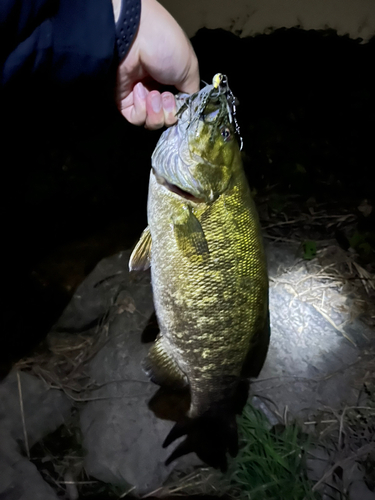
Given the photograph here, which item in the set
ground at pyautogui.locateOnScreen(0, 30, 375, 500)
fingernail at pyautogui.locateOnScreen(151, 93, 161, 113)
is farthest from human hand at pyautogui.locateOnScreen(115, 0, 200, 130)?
ground at pyautogui.locateOnScreen(0, 30, 375, 500)

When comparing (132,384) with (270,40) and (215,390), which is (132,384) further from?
(270,40)

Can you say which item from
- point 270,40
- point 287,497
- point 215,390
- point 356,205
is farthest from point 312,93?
point 287,497

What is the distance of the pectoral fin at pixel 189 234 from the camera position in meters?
1.29

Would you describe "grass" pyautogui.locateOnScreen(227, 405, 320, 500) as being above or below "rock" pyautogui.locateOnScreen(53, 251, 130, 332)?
below

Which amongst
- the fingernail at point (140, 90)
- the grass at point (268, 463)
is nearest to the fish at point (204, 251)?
the fingernail at point (140, 90)

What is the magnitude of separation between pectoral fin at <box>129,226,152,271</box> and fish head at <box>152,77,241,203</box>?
0.23 metres

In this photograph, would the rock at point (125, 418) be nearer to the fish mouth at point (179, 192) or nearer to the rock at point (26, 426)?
the rock at point (26, 426)

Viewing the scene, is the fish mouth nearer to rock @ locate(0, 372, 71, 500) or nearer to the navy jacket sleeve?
the navy jacket sleeve

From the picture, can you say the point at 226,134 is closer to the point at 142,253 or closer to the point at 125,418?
the point at 142,253

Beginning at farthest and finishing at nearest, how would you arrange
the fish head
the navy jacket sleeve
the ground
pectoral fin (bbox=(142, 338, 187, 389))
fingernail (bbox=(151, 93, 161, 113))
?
the ground < pectoral fin (bbox=(142, 338, 187, 389)) < fingernail (bbox=(151, 93, 161, 113)) < the fish head < the navy jacket sleeve

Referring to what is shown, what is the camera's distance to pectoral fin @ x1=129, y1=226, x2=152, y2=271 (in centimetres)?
139

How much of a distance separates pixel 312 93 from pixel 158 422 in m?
2.50

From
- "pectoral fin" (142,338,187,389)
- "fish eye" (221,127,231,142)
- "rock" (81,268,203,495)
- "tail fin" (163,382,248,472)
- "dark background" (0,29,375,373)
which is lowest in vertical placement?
"tail fin" (163,382,248,472)

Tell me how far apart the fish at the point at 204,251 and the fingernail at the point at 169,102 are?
0.14ft
